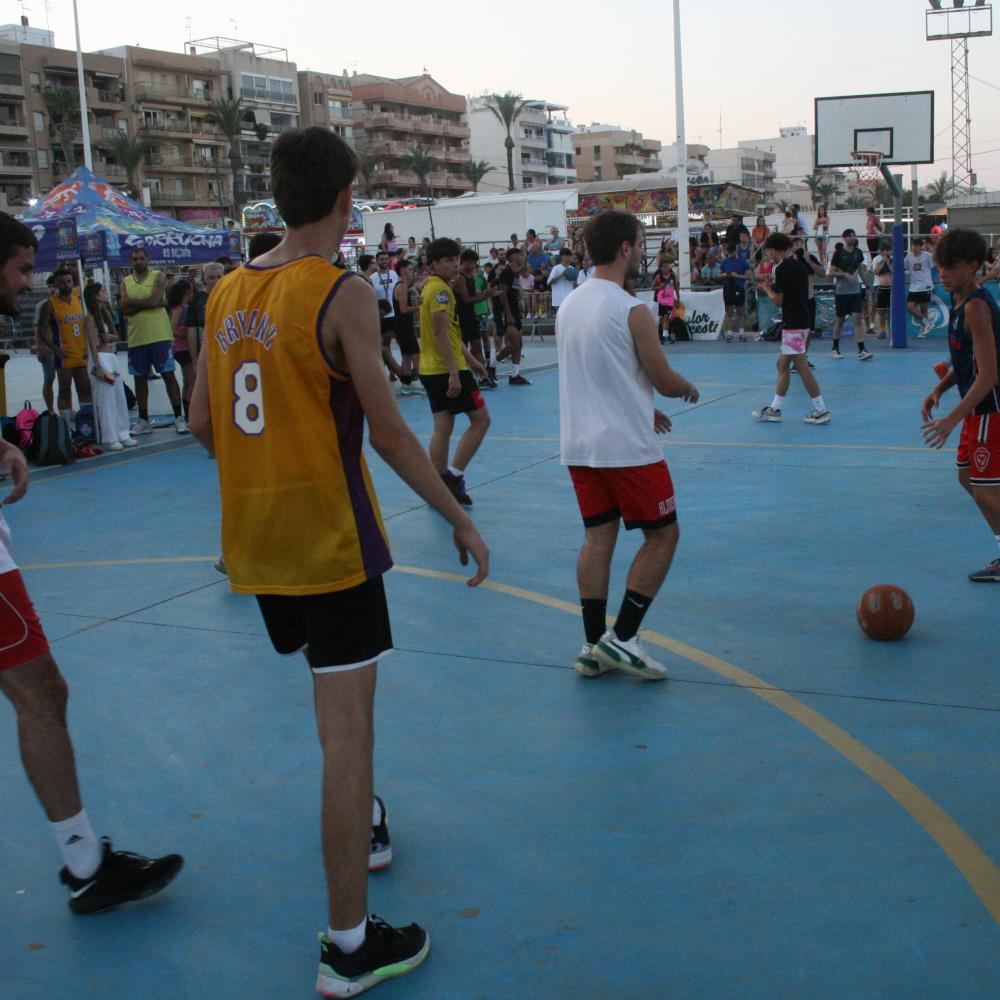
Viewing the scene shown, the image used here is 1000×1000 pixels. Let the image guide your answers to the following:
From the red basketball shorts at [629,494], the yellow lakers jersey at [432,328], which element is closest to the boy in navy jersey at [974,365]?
the red basketball shorts at [629,494]

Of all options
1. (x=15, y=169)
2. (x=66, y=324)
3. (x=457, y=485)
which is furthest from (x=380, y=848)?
(x=15, y=169)

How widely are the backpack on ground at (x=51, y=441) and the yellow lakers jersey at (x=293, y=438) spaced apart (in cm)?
954

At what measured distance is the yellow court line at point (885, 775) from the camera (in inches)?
127

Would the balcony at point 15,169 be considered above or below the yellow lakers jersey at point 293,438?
above

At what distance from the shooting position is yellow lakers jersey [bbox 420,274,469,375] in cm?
841

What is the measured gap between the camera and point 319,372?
264 cm

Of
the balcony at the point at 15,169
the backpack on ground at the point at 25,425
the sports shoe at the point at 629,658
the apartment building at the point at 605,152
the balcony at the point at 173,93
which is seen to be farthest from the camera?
the apartment building at the point at 605,152

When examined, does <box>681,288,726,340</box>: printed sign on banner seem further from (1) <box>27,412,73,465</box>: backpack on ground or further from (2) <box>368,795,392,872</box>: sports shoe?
(2) <box>368,795,392,872</box>: sports shoe

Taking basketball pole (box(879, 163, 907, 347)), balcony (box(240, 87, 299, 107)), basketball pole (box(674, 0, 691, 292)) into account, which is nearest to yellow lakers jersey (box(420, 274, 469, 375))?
basketball pole (box(879, 163, 907, 347))

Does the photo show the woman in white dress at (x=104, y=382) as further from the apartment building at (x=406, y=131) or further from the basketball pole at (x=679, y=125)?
the apartment building at (x=406, y=131)

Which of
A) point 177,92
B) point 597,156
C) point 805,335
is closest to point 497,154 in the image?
point 597,156

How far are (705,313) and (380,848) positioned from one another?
21.6 m

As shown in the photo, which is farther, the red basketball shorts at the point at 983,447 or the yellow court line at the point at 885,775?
the red basketball shorts at the point at 983,447

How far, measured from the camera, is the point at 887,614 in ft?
17.1
